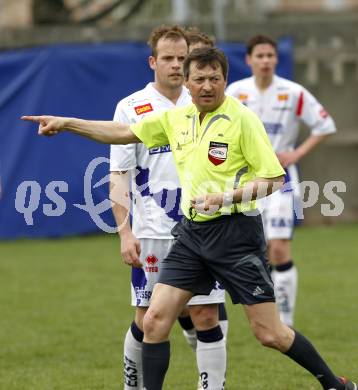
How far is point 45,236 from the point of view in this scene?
47.8 feet

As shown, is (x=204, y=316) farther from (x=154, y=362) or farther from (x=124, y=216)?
(x=124, y=216)

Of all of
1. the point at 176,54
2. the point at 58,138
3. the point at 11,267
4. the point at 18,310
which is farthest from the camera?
the point at 58,138

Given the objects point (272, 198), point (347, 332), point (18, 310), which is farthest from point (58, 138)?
point (347, 332)

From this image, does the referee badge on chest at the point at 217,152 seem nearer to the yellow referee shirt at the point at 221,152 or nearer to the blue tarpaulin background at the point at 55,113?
the yellow referee shirt at the point at 221,152

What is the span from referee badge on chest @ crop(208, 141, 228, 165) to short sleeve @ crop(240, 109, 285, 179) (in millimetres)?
93

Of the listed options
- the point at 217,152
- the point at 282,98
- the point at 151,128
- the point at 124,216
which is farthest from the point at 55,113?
the point at 217,152

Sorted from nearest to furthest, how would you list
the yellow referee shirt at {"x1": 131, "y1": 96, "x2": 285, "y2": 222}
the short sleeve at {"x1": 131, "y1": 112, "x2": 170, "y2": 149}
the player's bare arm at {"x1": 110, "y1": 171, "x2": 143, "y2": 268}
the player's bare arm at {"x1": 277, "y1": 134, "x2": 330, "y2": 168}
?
1. the yellow referee shirt at {"x1": 131, "y1": 96, "x2": 285, "y2": 222}
2. the short sleeve at {"x1": 131, "y1": 112, "x2": 170, "y2": 149}
3. the player's bare arm at {"x1": 110, "y1": 171, "x2": 143, "y2": 268}
4. the player's bare arm at {"x1": 277, "y1": 134, "x2": 330, "y2": 168}

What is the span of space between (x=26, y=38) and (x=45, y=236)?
10.9 feet

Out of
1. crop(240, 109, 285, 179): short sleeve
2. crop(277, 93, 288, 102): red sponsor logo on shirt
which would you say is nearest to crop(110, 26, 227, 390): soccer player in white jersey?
crop(240, 109, 285, 179): short sleeve

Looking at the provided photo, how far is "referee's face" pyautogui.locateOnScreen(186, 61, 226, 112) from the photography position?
565 cm

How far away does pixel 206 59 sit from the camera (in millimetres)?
5668

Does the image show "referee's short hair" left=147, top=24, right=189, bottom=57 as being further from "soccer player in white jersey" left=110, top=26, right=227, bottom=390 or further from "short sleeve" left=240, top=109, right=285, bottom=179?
"short sleeve" left=240, top=109, right=285, bottom=179

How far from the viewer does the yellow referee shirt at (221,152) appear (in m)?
5.65

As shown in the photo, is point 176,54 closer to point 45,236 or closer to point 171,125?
point 171,125
